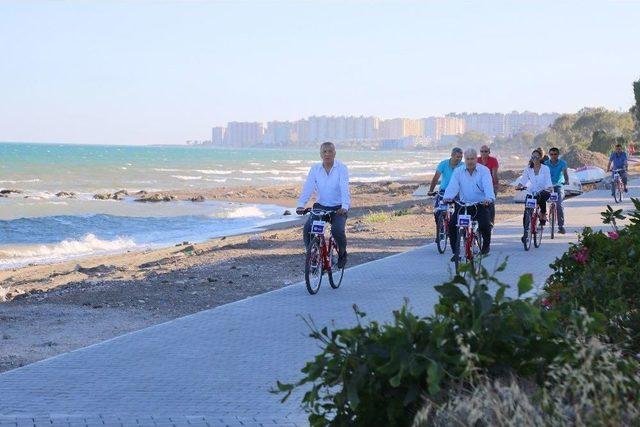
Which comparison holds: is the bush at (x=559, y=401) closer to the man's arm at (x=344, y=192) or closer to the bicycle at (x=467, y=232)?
the man's arm at (x=344, y=192)

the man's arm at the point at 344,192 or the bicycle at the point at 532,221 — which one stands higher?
the man's arm at the point at 344,192

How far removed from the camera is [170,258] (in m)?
21.3

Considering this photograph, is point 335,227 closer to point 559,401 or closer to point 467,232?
point 467,232

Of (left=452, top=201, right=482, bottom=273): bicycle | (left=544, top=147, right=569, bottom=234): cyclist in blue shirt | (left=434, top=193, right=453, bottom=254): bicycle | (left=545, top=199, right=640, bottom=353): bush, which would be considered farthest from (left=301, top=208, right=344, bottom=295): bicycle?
(left=544, top=147, right=569, bottom=234): cyclist in blue shirt

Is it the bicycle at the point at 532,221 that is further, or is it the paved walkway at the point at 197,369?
the bicycle at the point at 532,221

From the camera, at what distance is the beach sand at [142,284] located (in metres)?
10.9

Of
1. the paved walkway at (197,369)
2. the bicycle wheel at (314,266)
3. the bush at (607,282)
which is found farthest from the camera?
the bicycle wheel at (314,266)

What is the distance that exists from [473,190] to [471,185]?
69 mm

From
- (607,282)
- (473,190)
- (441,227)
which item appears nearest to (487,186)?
(473,190)

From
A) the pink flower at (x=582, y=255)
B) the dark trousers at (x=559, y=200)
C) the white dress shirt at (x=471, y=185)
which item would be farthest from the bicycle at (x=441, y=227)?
the pink flower at (x=582, y=255)

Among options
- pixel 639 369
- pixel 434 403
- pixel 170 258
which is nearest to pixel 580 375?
pixel 434 403

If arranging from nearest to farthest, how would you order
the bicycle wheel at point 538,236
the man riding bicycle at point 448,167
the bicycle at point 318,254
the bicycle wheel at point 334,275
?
the bicycle at point 318,254 < the bicycle wheel at point 334,275 < the man riding bicycle at point 448,167 < the bicycle wheel at point 538,236

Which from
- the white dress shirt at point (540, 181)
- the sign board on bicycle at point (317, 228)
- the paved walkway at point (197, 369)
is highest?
the white dress shirt at point (540, 181)

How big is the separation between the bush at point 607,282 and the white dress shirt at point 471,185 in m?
5.16
